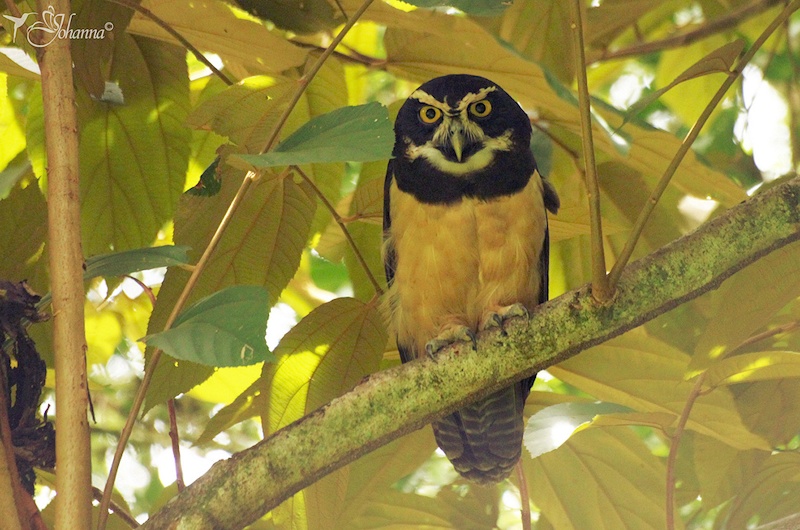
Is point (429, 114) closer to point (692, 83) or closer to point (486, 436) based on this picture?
point (486, 436)

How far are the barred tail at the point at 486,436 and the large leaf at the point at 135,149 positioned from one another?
119 cm

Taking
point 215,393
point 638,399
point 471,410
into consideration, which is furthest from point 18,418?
point 471,410

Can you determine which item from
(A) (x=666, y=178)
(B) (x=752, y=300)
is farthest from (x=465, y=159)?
(A) (x=666, y=178)

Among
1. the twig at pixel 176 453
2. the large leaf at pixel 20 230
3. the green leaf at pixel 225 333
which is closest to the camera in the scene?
the green leaf at pixel 225 333

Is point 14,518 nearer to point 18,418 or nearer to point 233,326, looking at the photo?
point 18,418

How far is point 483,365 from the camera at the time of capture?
1.71m

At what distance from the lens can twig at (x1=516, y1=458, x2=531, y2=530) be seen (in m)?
2.19

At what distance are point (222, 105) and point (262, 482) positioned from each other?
3.05 feet

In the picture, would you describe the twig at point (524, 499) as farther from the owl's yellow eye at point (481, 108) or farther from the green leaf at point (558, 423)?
the owl's yellow eye at point (481, 108)

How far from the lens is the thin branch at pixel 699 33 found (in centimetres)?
283

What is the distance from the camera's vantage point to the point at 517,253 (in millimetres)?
2727

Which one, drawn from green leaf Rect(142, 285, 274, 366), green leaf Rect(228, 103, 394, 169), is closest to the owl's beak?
green leaf Rect(228, 103, 394, 169)

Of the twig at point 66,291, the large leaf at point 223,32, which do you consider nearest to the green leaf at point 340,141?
the twig at point 66,291

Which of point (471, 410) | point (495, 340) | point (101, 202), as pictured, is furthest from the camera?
point (471, 410)
